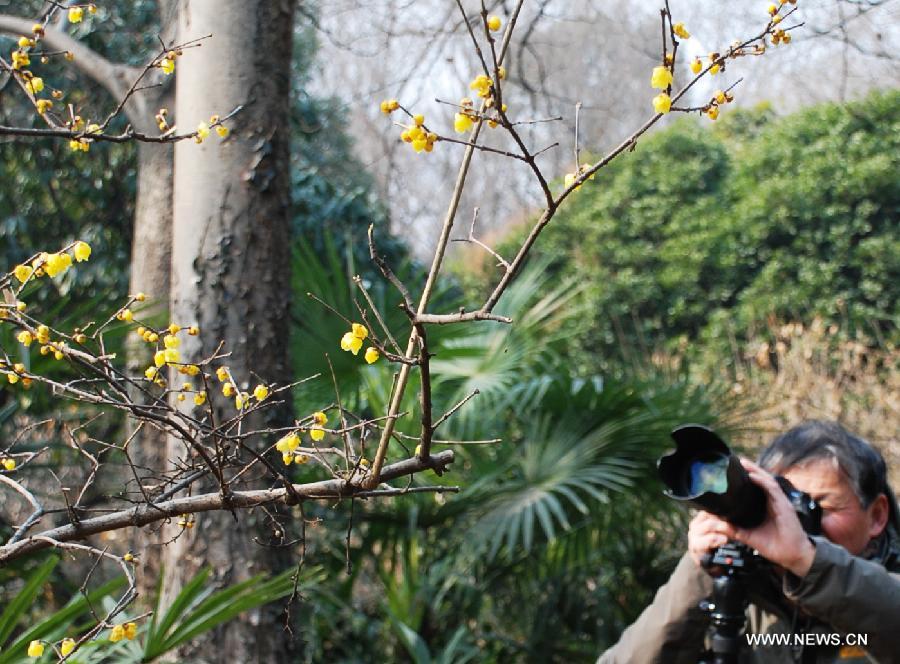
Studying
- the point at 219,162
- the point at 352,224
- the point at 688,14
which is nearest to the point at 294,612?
the point at 219,162

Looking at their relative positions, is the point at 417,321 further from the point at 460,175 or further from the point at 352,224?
the point at 352,224

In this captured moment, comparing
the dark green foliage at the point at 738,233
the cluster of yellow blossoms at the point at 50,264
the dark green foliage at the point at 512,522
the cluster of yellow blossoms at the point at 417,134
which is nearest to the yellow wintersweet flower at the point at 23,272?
the cluster of yellow blossoms at the point at 50,264

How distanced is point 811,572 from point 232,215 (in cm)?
148

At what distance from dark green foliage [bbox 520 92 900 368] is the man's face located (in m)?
5.35

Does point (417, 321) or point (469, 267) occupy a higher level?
point (469, 267)

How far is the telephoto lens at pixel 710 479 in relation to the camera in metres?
1.58

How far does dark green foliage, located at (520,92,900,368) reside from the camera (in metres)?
7.07

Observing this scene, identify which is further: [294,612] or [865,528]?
[294,612]

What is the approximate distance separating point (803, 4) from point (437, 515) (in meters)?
1.91

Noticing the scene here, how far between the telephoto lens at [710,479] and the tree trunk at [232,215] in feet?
3.27

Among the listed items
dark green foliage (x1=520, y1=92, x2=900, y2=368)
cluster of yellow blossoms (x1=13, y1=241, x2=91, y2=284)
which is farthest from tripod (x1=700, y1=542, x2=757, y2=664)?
dark green foliage (x1=520, y1=92, x2=900, y2=368)

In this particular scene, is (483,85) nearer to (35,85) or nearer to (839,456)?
(35,85)

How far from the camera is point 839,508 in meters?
1.72

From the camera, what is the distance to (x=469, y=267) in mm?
8289
